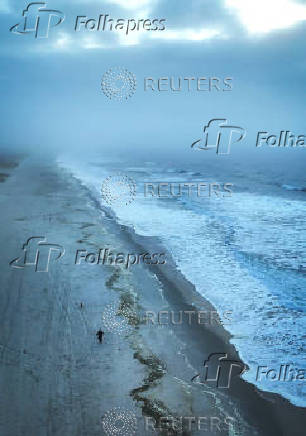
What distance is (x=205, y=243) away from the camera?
18.5 m

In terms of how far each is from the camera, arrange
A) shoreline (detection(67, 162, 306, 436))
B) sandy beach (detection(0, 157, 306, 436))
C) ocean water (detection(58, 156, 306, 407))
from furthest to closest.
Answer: ocean water (detection(58, 156, 306, 407)), shoreline (detection(67, 162, 306, 436)), sandy beach (detection(0, 157, 306, 436))

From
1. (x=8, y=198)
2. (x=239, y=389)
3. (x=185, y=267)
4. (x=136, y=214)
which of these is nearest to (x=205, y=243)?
(x=185, y=267)

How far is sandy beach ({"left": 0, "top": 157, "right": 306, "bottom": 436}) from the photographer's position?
23.9ft

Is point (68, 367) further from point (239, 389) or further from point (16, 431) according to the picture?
point (239, 389)

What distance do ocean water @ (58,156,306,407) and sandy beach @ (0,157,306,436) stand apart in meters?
0.60

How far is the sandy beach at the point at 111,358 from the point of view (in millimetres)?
7270

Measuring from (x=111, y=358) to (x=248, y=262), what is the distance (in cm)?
875

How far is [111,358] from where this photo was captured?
9.12 m

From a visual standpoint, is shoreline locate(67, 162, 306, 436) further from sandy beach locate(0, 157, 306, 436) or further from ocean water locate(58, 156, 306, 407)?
ocean water locate(58, 156, 306, 407)

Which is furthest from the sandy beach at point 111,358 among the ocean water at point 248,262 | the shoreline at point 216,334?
the ocean water at point 248,262

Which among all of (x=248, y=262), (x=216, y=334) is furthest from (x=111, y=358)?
(x=248, y=262)

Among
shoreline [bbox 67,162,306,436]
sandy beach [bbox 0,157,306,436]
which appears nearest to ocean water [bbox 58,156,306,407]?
shoreline [bbox 67,162,306,436]

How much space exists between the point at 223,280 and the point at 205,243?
455cm

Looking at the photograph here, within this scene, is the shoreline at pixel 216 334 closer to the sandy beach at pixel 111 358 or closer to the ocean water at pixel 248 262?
the sandy beach at pixel 111 358
